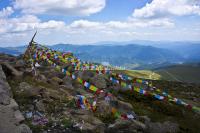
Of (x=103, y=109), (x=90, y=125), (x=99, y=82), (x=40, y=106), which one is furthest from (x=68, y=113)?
(x=99, y=82)

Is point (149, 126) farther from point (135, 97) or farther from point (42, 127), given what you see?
point (135, 97)

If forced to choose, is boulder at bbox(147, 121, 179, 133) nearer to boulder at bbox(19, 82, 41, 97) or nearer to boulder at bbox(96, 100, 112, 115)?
boulder at bbox(96, 100, 112, 115)

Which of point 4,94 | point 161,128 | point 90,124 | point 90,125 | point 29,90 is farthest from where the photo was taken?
point 29,90

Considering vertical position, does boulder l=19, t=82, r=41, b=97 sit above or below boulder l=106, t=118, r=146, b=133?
above

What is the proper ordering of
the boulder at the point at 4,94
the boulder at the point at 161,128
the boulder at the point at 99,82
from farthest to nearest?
the boulder at the point at 99,82 → the boulder at the point at 161,128 → the boulder at the point at 4,94

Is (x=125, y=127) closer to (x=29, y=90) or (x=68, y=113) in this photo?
(x=68, y=113)

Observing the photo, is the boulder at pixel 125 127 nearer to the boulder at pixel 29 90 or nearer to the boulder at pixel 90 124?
the boulder at pixel 90 124

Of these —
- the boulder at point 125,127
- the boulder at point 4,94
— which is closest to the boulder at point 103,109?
the boulder at point 125,127

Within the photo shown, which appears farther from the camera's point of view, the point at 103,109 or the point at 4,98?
the point at 103,109

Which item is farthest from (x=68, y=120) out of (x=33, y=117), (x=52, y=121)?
(x=33, y=117)

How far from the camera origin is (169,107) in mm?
27672

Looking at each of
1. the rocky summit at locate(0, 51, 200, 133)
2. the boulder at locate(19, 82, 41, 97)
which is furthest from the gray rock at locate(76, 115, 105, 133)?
the boulder at locate(19, 82, 41, 97)

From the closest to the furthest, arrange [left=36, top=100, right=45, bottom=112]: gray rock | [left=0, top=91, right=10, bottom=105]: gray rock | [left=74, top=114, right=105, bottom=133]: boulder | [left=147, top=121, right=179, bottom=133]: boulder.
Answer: [left=74, top=114, right=105, bottom=133]: boulder < [left=0, top=91, right=10, bottom=105]: gray rock < [left=36, top=100, right=45, bottom=112]: gray rock < [left=147, top=121, right=179, bottom=133]: boulder

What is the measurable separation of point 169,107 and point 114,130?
12441 millimetres
